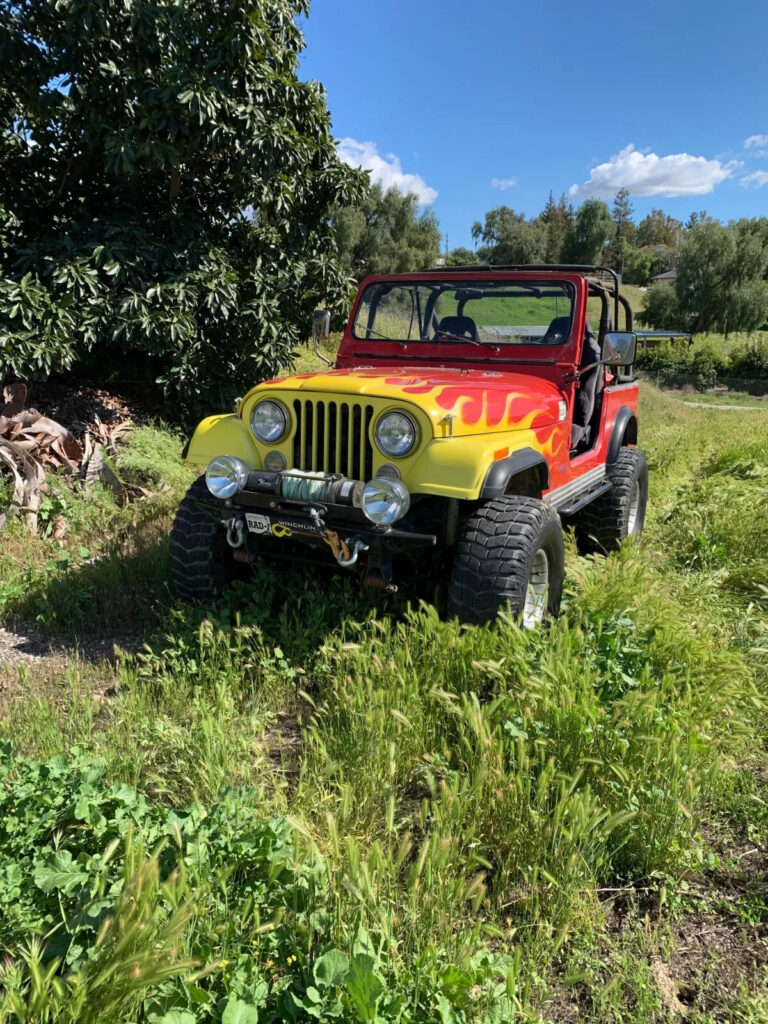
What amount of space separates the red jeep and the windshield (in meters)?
0.01

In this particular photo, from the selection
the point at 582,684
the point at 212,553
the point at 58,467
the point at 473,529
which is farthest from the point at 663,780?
the point at 58,467

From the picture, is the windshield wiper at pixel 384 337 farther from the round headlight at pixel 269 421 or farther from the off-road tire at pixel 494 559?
the off-road tire at pixel 494 559

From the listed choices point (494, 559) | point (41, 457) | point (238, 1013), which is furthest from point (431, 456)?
point (41, 457)

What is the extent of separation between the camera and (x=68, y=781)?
213 cm

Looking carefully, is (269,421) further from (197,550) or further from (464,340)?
(464,340)

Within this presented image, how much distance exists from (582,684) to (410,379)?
5.67 ft

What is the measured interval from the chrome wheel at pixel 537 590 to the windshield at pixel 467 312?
1.60 m

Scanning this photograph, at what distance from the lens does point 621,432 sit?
17.8ft

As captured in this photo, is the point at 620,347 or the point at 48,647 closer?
the point at 48,647

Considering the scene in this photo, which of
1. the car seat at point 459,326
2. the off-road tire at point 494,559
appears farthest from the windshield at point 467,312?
the off-road tire at point 494,559

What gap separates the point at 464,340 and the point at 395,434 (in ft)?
5.48

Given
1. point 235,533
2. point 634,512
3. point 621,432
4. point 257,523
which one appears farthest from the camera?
point 634,512

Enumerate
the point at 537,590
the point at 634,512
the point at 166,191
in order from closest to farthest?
the point at 537,590 < the point at 634,512 < the point at 166,191

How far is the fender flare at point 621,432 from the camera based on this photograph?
17.3 feet
